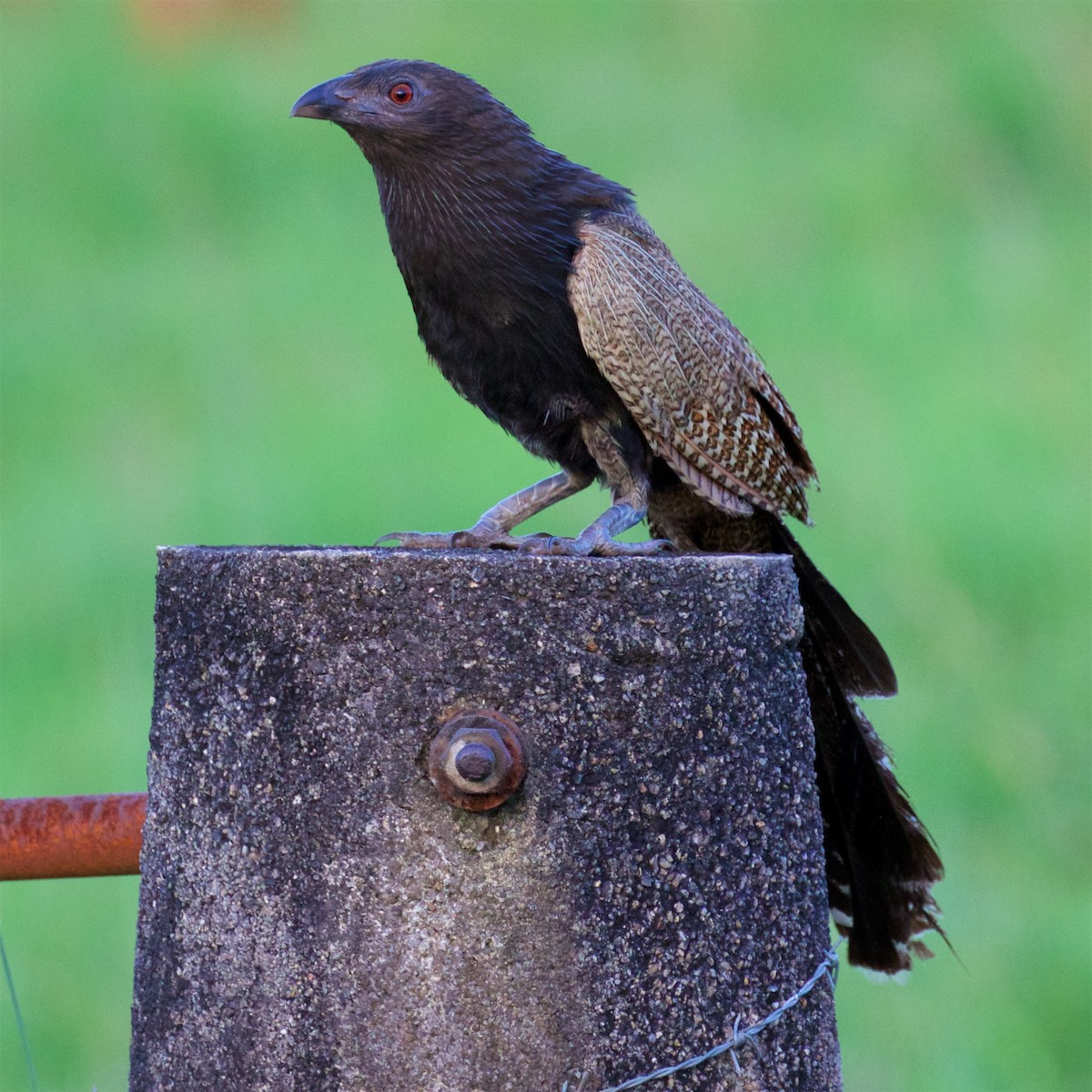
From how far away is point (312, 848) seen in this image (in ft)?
7.35

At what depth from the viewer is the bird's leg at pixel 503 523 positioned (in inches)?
115

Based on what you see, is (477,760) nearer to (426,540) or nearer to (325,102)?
(426,540)

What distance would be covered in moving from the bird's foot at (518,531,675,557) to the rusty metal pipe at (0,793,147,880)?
30.5 inches

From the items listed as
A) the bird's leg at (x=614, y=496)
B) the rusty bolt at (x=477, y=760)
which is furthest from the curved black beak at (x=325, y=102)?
the rusty bolt at (x=477, y=760)

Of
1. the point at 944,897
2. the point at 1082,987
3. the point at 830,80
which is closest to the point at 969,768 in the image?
the point at 944,897

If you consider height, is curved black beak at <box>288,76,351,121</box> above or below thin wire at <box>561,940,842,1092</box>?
above

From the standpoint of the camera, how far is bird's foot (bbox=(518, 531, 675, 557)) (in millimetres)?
2673

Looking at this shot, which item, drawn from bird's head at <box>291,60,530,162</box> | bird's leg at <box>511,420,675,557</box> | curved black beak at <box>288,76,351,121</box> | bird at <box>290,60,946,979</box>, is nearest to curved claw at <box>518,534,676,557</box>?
bird's leg at <box>511,420,675,557</box>

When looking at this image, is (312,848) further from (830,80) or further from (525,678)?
(830,80)

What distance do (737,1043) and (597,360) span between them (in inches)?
55.3

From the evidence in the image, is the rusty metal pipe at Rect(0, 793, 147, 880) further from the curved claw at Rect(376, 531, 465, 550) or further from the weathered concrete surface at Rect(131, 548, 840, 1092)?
the curved claw at Rect(376, 531, 465, 550)

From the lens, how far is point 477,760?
7.07ft

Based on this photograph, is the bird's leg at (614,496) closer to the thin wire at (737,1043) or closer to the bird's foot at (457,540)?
the bird's foot at (457,540)

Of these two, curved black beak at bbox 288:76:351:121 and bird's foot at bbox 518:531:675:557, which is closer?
bird's foot at bbox 518:531:675:557
